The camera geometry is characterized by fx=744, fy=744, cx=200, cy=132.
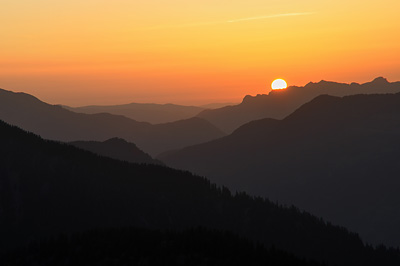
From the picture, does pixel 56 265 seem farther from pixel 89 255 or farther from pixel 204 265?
pixel 204 265

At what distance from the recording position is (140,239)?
197250 mm

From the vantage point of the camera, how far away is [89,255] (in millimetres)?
193125

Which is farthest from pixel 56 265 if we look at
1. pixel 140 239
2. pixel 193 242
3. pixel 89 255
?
pixel 193 242

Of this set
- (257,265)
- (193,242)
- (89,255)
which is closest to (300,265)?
(257,265)

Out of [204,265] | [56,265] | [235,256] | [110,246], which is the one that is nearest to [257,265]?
[235,256]

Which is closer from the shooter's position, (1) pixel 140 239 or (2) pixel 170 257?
(2) pixel 170 257

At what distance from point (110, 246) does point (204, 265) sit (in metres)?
34.1

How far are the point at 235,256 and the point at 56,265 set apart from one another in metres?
47.3

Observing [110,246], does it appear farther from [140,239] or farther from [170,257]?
[170,257]

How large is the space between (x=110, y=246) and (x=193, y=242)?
871 inches

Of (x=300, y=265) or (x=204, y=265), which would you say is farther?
(x=300, y=265)

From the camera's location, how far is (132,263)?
181 m

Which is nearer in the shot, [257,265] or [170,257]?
[170,257]

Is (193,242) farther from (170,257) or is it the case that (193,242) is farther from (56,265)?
(56,265)
